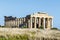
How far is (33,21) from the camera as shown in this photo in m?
97.8

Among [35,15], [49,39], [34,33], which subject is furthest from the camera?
[35,15]


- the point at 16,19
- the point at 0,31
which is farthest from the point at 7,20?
the point at 0,31

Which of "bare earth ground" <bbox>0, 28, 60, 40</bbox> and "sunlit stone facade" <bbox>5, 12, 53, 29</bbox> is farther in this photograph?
"sunlit stone facade" <bbox>5, 12, 53, 29</bbox>

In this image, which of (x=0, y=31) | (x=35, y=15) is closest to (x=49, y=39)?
(x=0, y=31)

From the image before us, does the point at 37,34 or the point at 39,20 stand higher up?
the point at 39,20

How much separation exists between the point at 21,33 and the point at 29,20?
80.7 meters

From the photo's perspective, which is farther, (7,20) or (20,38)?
(7,20)

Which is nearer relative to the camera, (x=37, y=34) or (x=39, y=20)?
(x=37, y=34)

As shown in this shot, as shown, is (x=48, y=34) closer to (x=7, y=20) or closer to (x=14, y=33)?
(x=14, y=33)

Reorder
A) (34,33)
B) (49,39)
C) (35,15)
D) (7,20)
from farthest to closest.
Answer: (7,20) < (35,15) < (34,33) < (49,39)

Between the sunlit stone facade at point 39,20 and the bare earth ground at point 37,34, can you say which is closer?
the bare earth ground at point 37,34

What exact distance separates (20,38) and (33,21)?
262 feet

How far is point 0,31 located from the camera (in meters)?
19.1

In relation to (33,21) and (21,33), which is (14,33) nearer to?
(21,33)
